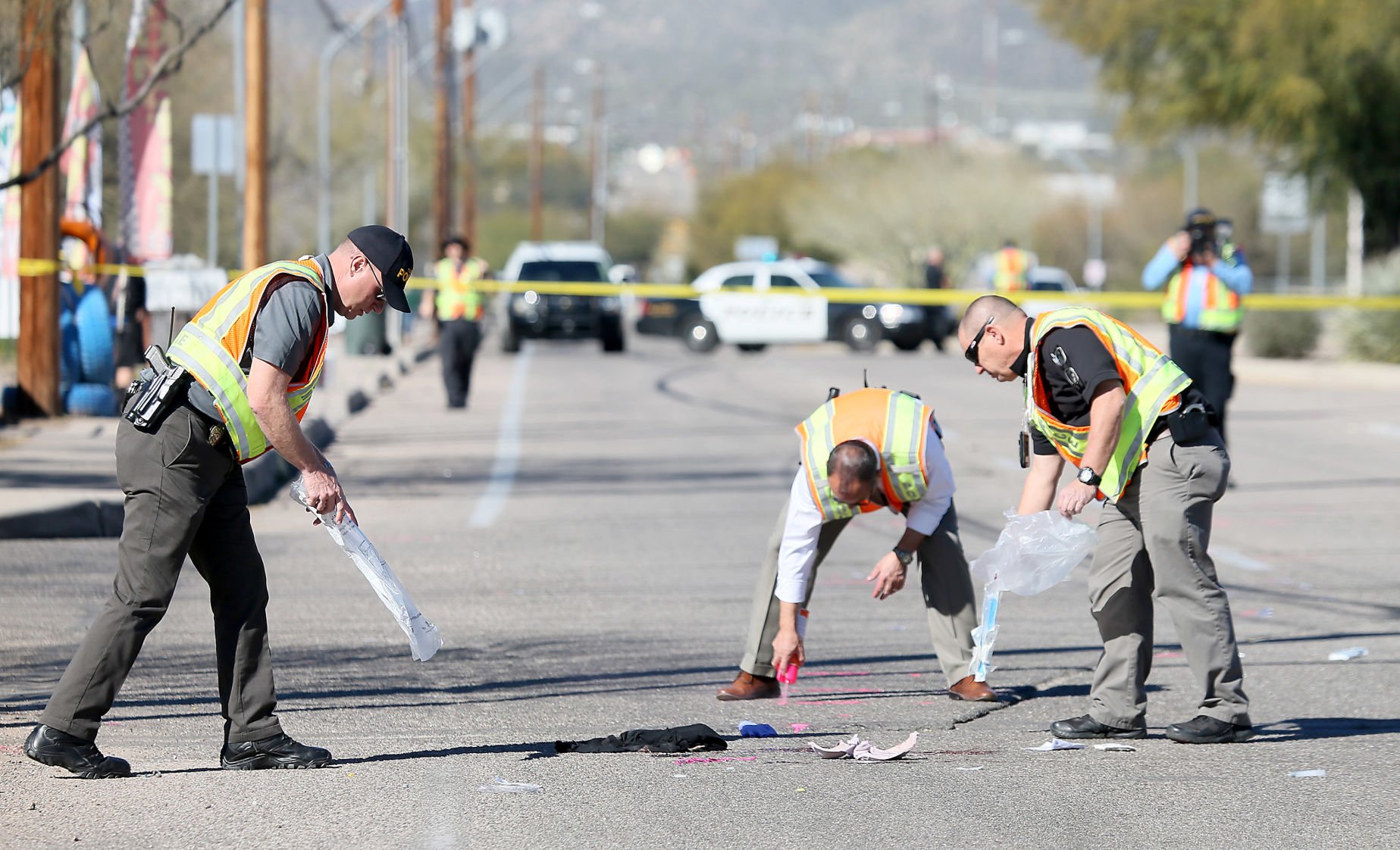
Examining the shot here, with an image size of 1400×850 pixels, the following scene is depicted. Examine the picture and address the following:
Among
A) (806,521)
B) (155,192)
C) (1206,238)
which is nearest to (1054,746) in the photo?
(806,521)

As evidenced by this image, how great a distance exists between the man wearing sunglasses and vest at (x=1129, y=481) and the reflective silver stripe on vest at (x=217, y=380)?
231cm

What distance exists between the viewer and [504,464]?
51.3 ft

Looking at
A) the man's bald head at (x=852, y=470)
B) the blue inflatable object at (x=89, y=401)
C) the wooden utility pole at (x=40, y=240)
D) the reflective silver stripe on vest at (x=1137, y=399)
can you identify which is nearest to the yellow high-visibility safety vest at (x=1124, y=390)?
the reflective silver stripe on vest at (x=1137, y=399)

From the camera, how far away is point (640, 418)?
20469 millimetres

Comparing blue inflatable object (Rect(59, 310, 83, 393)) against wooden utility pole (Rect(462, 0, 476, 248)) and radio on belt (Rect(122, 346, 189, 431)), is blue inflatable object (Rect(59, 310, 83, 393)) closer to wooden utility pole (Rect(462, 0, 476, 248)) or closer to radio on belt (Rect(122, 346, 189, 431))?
radio on belt (Rect(122, 346, 189, 431))

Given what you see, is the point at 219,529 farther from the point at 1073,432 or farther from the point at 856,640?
the point at 856,640

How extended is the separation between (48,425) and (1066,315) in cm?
1291

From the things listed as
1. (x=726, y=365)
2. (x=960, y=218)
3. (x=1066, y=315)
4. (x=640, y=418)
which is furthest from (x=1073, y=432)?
(x=960, y=218)

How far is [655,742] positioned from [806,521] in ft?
3.18

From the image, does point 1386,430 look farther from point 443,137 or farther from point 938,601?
point 443,137

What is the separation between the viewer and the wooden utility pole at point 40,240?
16422mm

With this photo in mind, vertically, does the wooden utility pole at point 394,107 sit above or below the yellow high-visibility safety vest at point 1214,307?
above

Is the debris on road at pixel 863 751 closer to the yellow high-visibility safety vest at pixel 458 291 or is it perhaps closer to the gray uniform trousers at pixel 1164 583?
the gray uniform trousers at pixel 1164 583

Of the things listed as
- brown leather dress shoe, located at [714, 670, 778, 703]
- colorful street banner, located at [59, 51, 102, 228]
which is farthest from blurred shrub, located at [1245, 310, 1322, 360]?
brown leather dress shoe, located at [714, 670, 778, 703]
